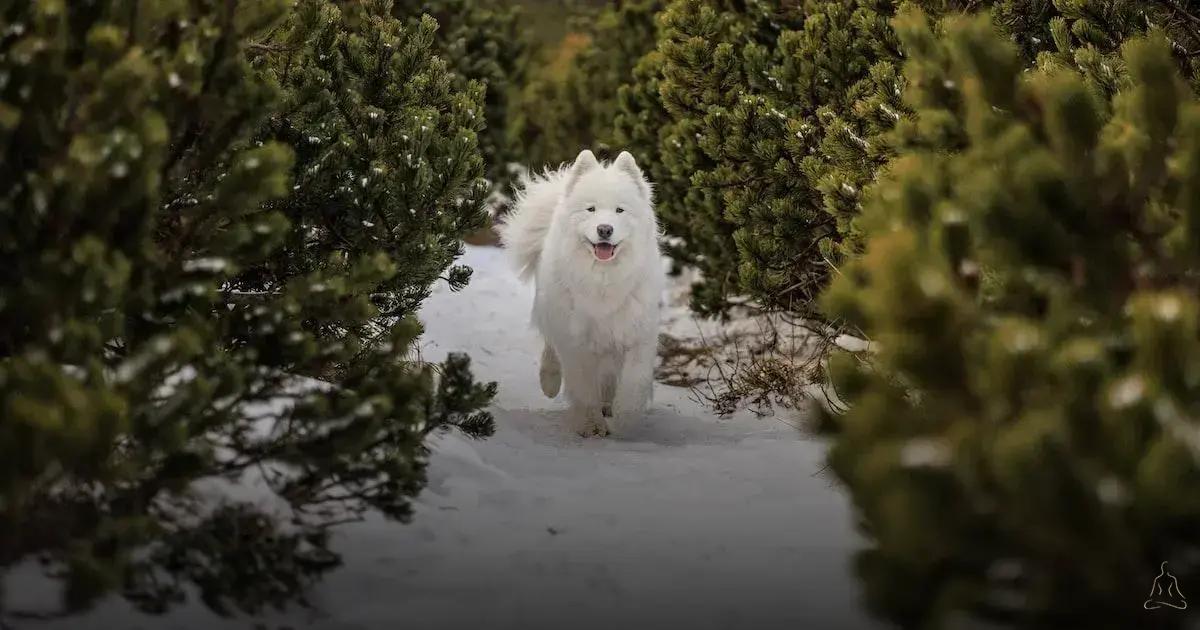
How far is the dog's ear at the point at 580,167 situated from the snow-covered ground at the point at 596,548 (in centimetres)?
176

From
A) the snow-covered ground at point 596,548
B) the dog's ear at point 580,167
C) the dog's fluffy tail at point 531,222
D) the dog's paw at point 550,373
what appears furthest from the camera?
the dog's fluffy tail at point 531,222

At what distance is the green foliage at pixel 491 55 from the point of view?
1260 cm

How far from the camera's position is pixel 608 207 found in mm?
5973

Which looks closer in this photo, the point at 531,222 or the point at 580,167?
the point at 580,167

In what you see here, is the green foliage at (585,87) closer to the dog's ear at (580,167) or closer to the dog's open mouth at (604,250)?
the dog's ear at (580,167)

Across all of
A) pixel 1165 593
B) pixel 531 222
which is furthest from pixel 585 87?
pixel 1165 593

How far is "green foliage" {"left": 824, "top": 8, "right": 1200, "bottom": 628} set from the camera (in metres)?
1.93

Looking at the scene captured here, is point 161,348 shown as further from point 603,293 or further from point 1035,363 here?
point 603,293

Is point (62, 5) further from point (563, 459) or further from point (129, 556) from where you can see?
point (563, 459)

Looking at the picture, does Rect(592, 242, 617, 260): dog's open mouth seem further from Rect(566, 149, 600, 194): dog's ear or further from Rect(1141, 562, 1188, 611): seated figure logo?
Rect(1141, 562, 1188, 611): seated figure logo

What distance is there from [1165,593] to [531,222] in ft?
17.4

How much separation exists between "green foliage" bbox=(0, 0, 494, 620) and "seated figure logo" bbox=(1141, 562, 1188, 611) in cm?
203

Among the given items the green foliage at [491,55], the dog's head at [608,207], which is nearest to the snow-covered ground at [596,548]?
the dog's head at [608,207]

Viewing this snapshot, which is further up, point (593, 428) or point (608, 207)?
point (608, 207)
